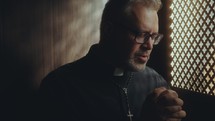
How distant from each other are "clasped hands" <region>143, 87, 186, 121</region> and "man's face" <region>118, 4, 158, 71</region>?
0.46m

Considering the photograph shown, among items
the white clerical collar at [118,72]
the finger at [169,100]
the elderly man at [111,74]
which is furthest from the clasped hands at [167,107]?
the white clerical collar at [118,72]

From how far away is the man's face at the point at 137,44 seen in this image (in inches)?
76.5

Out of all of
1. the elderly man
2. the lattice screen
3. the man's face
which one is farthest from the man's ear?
the lattice screen

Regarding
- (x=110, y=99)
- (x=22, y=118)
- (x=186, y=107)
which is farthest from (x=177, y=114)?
(x=22, y=118)

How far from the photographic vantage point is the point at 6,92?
6.27 ft

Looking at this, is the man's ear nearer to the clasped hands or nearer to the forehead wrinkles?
the forehead wrinkles

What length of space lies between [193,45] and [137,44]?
1.52ft

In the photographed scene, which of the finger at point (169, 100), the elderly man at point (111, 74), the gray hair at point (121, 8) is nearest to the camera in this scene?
the finger at point (169, 100)

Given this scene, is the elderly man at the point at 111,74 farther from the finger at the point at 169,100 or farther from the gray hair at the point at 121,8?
the finger at the point at 169,100

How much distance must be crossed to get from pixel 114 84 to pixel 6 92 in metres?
0.77

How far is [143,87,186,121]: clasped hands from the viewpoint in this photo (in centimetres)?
146

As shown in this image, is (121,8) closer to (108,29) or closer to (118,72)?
(108,29)

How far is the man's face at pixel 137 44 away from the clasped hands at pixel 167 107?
459mm

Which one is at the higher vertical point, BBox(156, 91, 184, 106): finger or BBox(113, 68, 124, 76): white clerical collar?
BBox(156, 91, 184, 106): finger
